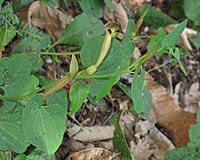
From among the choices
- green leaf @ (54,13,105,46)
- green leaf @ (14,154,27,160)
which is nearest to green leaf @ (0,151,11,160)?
green leaf @ (14,154,27,160)

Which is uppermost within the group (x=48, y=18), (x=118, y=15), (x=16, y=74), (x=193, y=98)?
(x=16, y=74)

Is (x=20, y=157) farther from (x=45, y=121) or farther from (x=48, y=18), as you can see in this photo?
(x=48, y=18)

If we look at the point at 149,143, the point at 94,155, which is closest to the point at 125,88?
the point at 149,143

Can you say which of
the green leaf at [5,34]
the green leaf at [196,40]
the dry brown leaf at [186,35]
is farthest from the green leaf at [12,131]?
the green leaf at [196,40]

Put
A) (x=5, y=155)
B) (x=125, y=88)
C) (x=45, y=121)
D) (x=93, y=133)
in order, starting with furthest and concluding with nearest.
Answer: (x=125, y=88)
(x=93, y=133)
(x=5, y=155)
(x=45, y=121)

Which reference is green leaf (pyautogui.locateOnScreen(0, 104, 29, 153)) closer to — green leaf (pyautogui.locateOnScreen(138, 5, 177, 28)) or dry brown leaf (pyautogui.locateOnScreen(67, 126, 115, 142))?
dry brown leaf (pyautogui.locateOnScreen(67, 126, 115, 142))

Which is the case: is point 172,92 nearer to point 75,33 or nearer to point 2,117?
point 75,33
